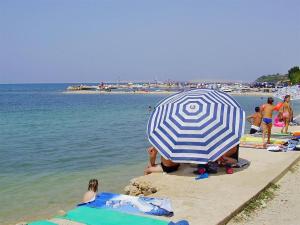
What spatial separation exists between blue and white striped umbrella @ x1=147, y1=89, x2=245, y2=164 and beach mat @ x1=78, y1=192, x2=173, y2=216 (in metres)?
1.82

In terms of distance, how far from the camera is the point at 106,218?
5133 millimetres

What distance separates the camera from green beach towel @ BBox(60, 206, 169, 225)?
4.99 m

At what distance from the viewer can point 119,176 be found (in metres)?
10.1

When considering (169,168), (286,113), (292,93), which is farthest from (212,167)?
(292,93)

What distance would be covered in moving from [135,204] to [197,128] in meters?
2.36

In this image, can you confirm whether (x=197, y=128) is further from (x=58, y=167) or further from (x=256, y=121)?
(x=256, y=121)

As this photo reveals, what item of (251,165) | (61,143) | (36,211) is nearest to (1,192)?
(36,211)

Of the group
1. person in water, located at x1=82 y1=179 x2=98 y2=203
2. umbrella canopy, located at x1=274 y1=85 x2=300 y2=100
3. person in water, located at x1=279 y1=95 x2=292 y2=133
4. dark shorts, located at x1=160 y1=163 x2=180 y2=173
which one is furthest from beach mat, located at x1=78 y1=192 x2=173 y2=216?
umbrella canopy, located at x1=274 y1=85 x2=300 y2=100

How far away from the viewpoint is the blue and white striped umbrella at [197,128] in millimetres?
7438

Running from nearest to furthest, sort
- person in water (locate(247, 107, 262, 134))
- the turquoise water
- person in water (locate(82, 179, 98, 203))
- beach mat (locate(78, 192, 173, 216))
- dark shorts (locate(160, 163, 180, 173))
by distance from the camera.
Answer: beach mat (locate(78, 192, 173, 216)) < person in water (locate(82, 179, 98, 203)) < dark shorts (locate(160, 163, 180, 173)) < the turquoise water < person in water (locate(247, 107, 262, 134))

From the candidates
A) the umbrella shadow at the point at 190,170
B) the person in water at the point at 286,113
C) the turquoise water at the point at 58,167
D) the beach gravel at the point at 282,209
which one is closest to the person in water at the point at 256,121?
the person in water at the point at 286,113

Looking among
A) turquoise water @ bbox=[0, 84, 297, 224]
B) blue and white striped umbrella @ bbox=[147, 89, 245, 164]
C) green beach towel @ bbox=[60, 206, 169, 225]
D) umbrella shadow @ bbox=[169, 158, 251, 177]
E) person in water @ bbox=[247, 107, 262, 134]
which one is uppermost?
blue and white striped umbrella @ bbox=[147, 89, 245, 164]

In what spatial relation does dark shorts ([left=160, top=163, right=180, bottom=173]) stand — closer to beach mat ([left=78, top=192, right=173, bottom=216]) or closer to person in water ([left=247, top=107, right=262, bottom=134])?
beach mat ([left=78, top=192, right=173, bottom=216])

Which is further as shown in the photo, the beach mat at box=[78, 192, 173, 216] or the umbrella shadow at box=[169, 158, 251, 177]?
the umbrella shadow at box=[169, 158, 251, 177]
